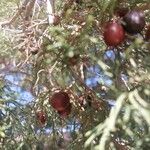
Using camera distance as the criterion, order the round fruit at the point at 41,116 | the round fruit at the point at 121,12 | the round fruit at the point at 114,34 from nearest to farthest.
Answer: the round fruit at the point at 114,34, the round fruit at the point at 121,12, the round fruit at the point at 41,116

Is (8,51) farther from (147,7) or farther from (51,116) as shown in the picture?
(147,7)

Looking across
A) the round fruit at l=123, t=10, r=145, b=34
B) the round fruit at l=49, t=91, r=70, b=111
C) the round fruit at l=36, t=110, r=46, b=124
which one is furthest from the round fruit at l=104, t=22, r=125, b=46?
the round fruit at l=36, t=110, r=46, b=124

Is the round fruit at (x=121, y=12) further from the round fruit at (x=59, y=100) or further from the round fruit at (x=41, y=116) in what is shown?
the round fruit at (x=41, y=116)

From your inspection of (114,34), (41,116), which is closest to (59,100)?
(114,34)

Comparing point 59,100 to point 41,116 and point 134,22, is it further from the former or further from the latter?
point 41,116

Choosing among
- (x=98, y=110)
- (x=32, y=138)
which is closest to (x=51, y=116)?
(x=32, y=138)

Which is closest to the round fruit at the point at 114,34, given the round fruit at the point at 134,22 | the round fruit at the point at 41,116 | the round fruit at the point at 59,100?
the round fruit at the point at 134,22
